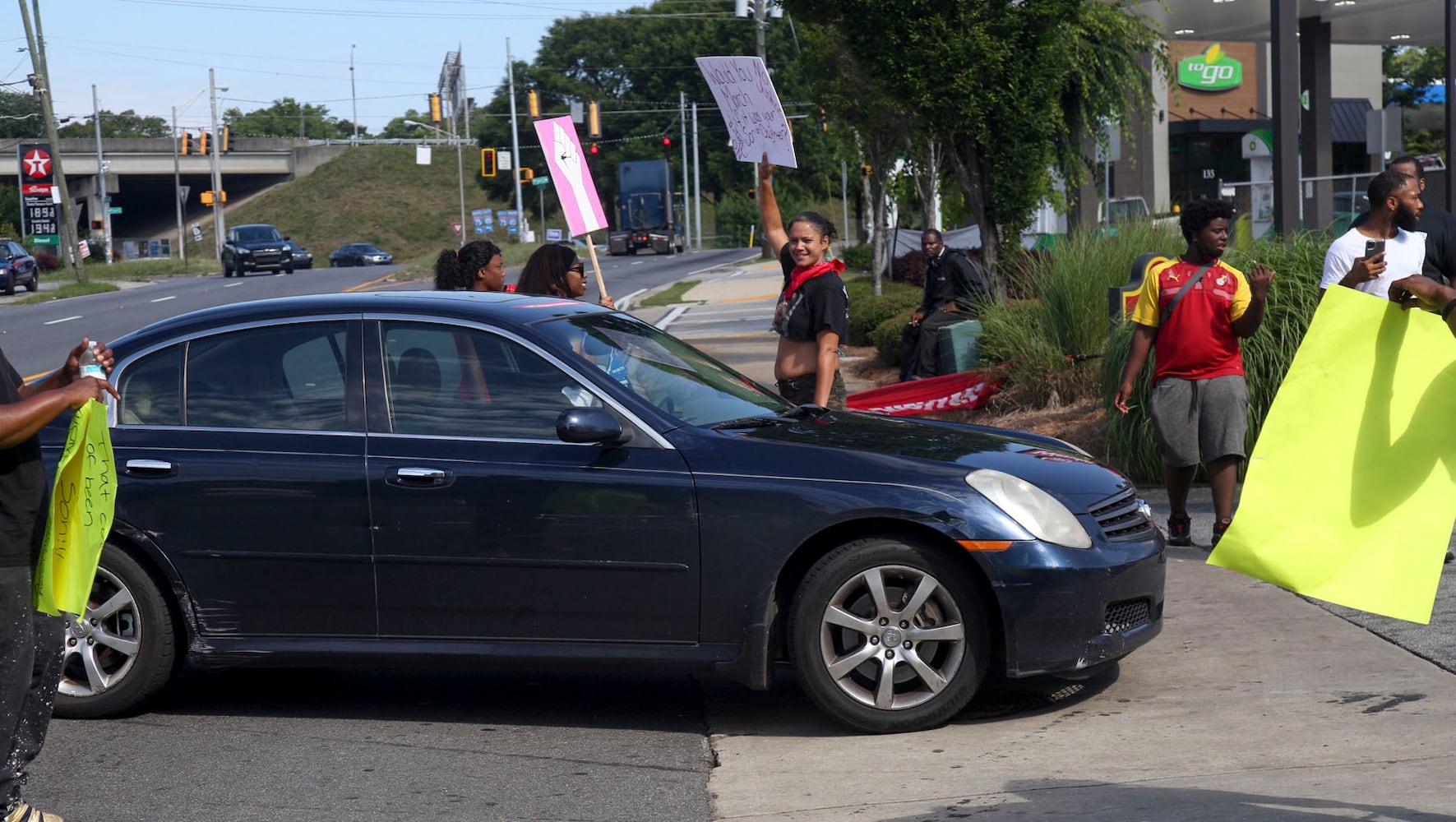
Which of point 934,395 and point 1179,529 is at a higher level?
point 934,395

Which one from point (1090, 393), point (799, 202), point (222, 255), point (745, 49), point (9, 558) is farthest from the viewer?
point (745, 49)

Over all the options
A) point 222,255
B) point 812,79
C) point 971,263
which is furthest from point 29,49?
point 971,263

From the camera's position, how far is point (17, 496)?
13.5ft

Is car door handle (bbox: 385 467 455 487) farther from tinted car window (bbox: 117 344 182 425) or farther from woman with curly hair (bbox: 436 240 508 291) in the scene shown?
woman with curly hair (bbox: 436 240 508 291)

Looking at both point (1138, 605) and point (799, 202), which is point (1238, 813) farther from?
point (799, 202)

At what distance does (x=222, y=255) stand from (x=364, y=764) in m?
56.1

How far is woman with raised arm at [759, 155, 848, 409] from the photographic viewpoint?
7.71m

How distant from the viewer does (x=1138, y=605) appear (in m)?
5.59

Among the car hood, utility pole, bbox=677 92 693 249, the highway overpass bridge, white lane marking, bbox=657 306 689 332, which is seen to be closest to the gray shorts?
the car hood

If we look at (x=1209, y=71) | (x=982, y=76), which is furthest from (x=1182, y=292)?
(x=1209, y=71)

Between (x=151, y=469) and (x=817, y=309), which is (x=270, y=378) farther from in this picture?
(x=817, y=309)

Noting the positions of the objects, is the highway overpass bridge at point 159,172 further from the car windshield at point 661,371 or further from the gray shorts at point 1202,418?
the car windshield at point 661,371

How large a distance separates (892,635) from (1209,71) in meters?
51.5

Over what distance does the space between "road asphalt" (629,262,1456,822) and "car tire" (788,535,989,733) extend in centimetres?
14
